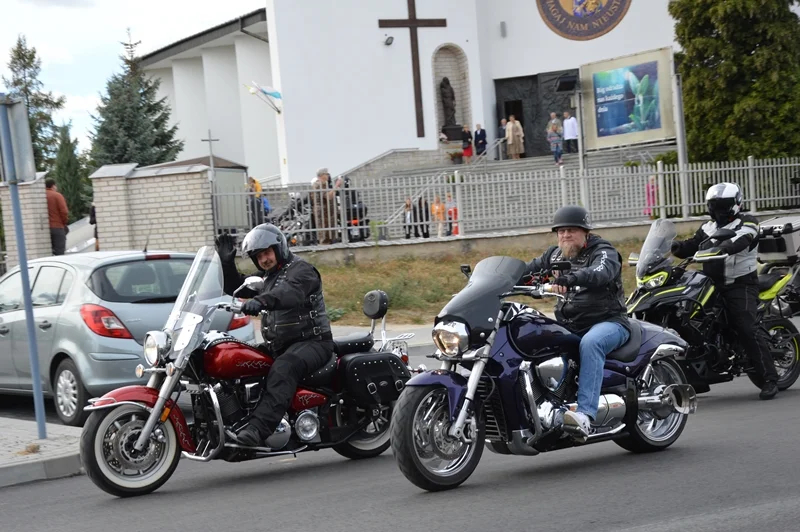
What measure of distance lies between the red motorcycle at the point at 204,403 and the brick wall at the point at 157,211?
14.5m

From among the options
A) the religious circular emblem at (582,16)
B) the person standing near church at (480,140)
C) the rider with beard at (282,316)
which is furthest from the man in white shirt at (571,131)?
the rider with beard at (282,316)

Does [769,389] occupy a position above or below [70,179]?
below

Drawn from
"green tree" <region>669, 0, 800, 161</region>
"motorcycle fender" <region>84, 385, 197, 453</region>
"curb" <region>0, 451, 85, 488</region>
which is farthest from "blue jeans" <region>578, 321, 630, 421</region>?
"green tree" <region>669, 0, 800, 161</region>

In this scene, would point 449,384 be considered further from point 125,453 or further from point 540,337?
point 125,453

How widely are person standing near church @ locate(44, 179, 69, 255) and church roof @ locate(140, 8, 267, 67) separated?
72.7 ft

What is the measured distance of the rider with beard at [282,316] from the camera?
7.29 metres

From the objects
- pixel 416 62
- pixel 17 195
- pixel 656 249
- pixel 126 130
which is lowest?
pixel 656 249

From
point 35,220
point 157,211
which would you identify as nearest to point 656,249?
point 157,211

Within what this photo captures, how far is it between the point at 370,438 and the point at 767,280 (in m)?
4.14

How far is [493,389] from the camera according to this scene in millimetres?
6742

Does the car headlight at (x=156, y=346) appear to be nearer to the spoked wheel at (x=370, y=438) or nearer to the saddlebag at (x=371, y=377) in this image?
the saddlebag at (x=371, y=377)

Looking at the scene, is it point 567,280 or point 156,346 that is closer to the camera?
point 567,280

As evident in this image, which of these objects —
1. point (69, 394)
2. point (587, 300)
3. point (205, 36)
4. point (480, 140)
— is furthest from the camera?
point (205, 36)

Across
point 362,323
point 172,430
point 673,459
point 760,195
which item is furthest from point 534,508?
point 760,195
